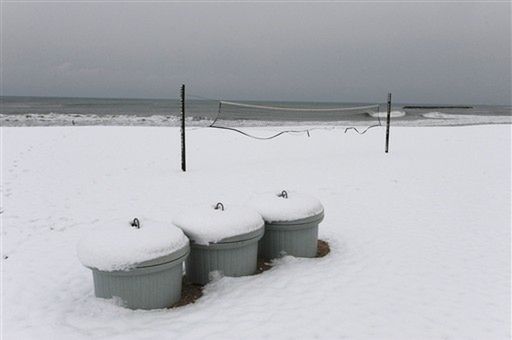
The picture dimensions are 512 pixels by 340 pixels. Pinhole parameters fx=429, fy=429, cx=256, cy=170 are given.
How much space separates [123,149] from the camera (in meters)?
14.1

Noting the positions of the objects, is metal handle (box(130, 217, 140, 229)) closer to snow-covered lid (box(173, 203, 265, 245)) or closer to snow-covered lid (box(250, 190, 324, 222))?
snow-covered lid (box(173, 203, 265, 245))

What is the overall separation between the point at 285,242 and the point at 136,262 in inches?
80.8

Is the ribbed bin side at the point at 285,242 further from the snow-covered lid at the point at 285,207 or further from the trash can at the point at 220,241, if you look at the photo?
the trash can at the point at 220,241

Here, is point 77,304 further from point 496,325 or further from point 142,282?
point 496,325

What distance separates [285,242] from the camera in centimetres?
521

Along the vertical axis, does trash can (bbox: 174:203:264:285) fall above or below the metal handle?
below

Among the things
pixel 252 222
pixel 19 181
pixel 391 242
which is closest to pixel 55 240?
pixel 252 222

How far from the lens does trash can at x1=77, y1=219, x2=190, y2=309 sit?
12.2 ft

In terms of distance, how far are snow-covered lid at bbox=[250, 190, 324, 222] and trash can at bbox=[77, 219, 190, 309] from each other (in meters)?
1.32

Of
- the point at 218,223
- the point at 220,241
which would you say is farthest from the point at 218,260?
the point at 218,223

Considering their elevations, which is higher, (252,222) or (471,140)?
(471,140)

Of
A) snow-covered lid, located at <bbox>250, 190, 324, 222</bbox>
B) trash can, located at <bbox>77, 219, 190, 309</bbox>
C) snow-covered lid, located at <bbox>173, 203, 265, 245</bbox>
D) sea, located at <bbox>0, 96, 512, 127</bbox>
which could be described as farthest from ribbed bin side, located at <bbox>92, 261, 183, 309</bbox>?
sea, located at <bbox>0, 96, 512, 127</bbox>

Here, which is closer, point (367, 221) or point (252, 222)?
point (252, 222)

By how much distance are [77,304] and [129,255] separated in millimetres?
953
